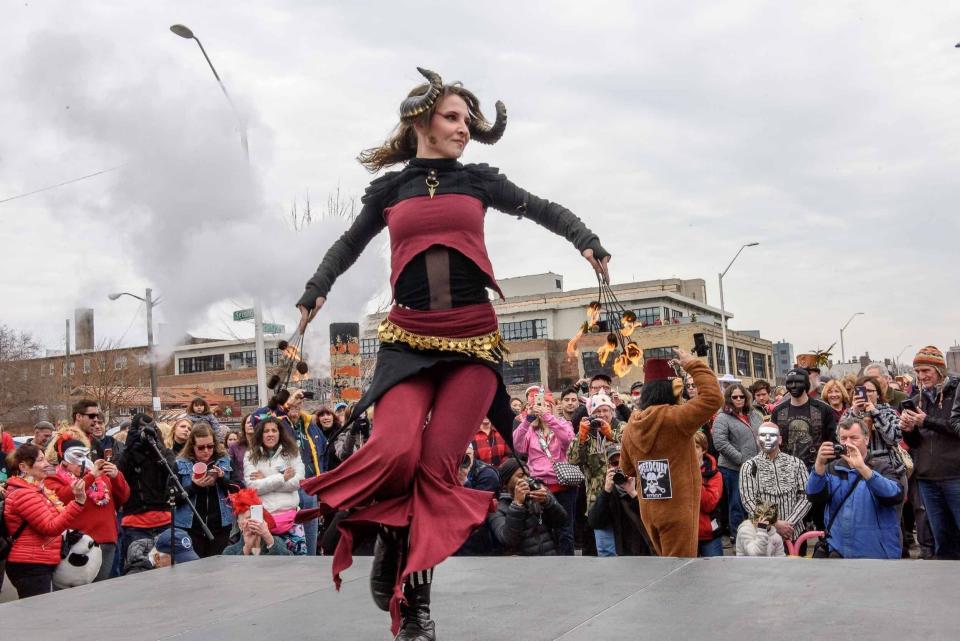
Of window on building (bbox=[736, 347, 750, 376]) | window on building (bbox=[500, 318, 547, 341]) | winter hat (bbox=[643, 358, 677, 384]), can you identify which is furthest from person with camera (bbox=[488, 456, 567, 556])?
window on building (bbox=[736, 347, 750, 376])

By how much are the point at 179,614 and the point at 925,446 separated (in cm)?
545

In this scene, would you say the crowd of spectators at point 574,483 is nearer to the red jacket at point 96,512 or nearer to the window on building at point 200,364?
Result: the red jacket at point 96,512

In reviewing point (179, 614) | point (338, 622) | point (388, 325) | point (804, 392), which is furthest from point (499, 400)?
point (804, 392)

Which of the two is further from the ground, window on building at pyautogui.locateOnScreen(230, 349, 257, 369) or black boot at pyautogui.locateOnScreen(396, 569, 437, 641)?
window on building at pyautogui.locateOnScreen(230, 349, 257, 369)

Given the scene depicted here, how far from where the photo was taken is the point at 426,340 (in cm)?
353

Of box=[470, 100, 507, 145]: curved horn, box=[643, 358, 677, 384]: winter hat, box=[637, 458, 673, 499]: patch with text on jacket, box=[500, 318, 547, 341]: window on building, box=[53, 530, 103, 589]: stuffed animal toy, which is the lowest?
box=[53, 530, 103, 589]: stuffed animal toy

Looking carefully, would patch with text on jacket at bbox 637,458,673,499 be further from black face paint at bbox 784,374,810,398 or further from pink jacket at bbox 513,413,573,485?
black face paint at bbox 784,374,810,398

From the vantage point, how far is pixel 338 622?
12.4 feet

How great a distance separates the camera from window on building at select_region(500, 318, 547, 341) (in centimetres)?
6938

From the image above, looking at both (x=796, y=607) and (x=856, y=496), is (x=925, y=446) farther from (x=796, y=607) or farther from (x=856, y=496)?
(x=796, y=607)

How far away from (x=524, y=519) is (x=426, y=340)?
356cm

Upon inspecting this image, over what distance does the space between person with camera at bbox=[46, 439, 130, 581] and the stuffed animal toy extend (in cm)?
19

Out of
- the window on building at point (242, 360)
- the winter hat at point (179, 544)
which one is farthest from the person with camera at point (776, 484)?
the window on building at point (242, 360)

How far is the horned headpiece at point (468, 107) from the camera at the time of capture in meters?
3.68
